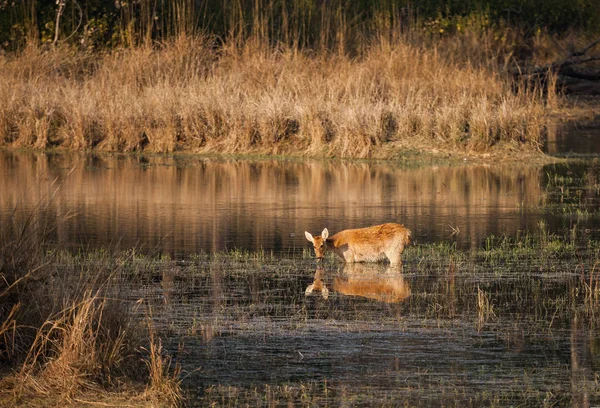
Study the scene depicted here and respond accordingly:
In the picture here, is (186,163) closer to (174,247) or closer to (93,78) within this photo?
(93,78)

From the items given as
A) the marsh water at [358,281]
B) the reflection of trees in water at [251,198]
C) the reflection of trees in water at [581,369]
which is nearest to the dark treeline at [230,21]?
the reflection of trees in water at [251,198]

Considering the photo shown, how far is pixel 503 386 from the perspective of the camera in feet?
27.5

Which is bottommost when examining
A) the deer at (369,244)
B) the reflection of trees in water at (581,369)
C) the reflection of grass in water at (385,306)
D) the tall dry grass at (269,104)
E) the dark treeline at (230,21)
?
the reflection of trees in water at (581,369)

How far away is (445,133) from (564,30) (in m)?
17.9

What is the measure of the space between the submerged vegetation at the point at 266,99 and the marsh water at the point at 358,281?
2.39 m

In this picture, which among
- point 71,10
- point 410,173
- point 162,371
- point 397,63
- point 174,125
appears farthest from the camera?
point 71,10

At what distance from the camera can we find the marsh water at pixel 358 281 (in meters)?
8.57

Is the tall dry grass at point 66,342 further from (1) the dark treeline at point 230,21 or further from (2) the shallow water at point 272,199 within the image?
(1) the dark treeline at point 230,21

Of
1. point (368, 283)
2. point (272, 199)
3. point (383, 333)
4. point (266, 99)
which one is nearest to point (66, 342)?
point (383, 333)

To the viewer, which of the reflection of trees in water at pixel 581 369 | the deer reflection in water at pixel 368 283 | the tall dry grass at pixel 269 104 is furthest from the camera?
the tall dry grass at pixel 269 104

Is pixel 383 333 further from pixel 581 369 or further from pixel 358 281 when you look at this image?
→ pixel 358 281

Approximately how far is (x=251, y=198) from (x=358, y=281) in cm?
721

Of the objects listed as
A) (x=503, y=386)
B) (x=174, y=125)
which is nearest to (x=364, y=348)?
(x=503, y=386)

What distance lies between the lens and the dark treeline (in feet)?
108
